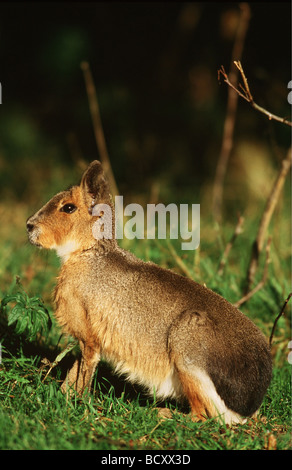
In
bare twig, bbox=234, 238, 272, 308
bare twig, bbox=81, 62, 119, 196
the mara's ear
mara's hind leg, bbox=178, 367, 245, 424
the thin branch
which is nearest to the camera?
mara's hind leg, bbox=178, 367, 245, 424

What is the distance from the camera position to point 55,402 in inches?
147

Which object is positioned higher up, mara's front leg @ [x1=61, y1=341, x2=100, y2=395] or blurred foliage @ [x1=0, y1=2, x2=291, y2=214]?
blurred foliage @ [x1=0, y1=2, x2=291, y2=214]

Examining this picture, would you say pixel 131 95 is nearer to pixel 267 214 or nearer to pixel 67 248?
pixel 267 214

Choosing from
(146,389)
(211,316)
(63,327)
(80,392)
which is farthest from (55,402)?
(211,316)

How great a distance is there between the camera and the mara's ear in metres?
4.06

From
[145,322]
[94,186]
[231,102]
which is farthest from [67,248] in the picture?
[231,102]

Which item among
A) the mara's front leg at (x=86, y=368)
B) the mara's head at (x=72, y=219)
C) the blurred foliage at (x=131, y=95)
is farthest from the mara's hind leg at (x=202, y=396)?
the blurred foliage at (x=131, y=95)

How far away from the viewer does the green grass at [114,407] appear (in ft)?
11.0

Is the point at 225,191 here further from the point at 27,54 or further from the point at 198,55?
the point at 27,54

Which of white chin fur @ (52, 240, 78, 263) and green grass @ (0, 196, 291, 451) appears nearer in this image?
green grass @ (0, 196, 291, 451)
